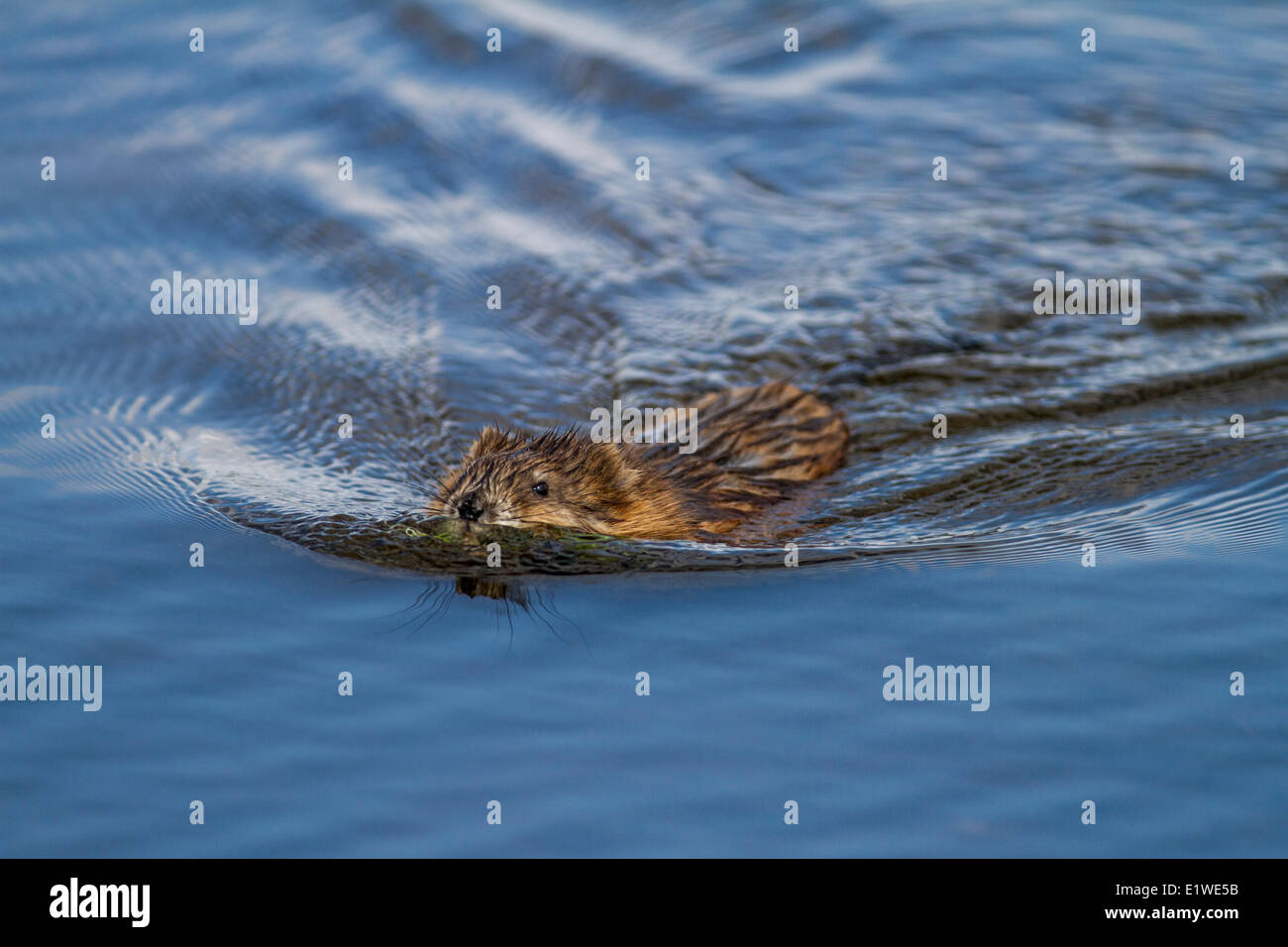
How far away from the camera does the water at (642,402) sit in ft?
18.5

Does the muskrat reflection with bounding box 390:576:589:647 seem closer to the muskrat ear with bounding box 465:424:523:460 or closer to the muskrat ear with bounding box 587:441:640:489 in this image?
the muskrat ear with bounding box 465:424:523:460

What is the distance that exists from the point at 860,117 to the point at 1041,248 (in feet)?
9.36

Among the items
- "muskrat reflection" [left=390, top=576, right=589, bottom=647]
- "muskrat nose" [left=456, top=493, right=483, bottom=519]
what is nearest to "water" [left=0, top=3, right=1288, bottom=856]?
"muskrat reflection" [left=390, top=576, right=589, bottom=647]

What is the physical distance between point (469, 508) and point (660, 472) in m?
1.38

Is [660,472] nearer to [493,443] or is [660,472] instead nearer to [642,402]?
[493,443]

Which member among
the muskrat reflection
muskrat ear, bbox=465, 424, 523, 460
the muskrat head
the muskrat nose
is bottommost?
the muskrat reflection

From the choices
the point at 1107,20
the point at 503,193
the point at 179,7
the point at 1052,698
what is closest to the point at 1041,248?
the point at 503,193

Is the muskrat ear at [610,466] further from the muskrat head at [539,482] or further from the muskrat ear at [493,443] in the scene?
the muskrat ear at [493,443]

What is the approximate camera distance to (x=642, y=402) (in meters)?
9.70

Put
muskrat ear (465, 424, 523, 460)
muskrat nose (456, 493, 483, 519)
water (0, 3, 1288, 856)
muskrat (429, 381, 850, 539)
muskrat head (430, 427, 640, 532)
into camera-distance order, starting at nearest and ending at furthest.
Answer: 1. water (0, 3, 1288, 856)
2. muskrat nose (456, 493, 483, 519)
3. muskrat head (430, 427, 640, 532)
4. muskrat (429, 381, 850, 539)
5. muskrat ear (465, 424, 523, 460)

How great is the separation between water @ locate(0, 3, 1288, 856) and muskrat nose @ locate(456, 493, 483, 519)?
167 mm

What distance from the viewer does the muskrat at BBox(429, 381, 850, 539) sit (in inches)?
295

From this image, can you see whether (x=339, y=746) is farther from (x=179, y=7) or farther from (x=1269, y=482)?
(x=179, y=7)

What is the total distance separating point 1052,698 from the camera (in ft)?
20.0
